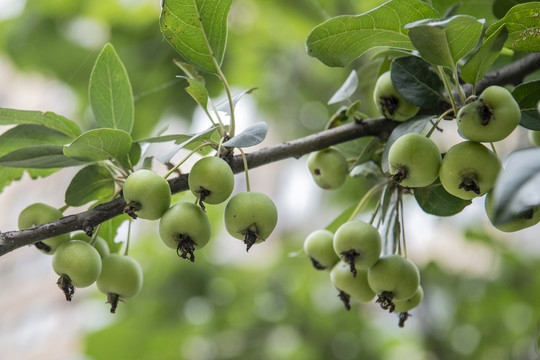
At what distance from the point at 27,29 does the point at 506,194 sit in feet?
9.10

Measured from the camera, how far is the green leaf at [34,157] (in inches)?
35.3

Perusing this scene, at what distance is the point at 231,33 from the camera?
2.82m

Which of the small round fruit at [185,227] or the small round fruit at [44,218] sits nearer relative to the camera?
the small round fruit at [185,227]

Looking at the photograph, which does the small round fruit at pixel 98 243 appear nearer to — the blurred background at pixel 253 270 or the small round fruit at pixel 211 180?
the small round fruit at pixel 211 180

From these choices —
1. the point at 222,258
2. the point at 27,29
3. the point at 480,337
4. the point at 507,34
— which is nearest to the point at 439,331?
the point at 480,337

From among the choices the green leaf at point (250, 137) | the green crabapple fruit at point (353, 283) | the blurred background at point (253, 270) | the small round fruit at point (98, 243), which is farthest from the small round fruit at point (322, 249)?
the blurred background at point (253, 270)

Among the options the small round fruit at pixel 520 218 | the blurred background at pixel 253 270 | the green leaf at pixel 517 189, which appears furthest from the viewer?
the blurred background at pixel 253 270

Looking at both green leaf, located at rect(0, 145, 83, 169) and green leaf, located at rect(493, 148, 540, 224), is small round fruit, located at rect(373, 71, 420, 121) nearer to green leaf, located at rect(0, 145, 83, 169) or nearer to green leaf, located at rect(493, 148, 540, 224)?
green leaf, located at rect(493, 148, 540, 224)

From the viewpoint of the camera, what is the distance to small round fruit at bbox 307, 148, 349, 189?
1.07m

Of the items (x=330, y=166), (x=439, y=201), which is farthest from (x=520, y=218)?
(x=330, y=166)

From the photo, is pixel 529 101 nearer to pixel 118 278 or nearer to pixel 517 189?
pixel 517 189

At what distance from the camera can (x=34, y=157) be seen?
2.97 ft

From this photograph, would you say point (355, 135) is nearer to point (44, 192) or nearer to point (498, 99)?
point (498, 99)

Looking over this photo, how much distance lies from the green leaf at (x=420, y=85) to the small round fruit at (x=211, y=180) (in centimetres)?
36
